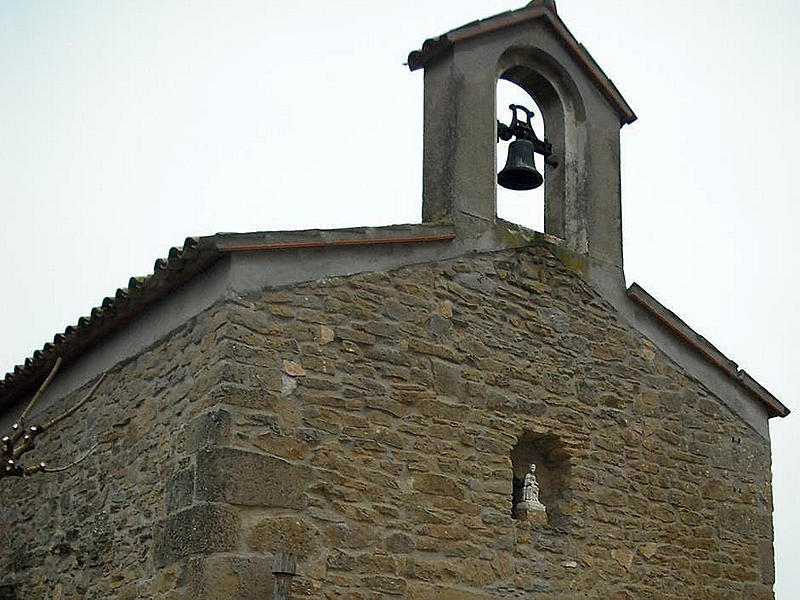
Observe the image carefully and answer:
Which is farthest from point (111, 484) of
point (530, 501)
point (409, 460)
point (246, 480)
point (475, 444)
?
point (530, 501)

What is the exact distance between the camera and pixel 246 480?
22.9 ft

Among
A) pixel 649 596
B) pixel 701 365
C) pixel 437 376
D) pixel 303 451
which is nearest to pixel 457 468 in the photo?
pixel 437 376

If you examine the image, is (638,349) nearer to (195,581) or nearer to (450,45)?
(450,45)

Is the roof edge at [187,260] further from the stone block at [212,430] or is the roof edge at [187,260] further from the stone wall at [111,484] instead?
the stone block at [212,430]

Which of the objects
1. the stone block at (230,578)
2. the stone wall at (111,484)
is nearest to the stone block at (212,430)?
the stone wall at (111,484)

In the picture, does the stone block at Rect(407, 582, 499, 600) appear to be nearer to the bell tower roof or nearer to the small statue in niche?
the small statue in niche

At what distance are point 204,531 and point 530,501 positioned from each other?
2442mm

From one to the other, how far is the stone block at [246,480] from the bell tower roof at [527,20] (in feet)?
11.3

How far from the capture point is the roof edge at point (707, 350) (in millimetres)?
9359

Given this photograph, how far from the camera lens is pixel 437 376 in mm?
8039

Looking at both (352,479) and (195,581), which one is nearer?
(195,581)

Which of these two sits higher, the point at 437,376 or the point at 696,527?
the point at 437,376

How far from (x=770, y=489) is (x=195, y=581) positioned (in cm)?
512

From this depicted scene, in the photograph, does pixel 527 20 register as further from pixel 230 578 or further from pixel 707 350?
pixel 230 578
